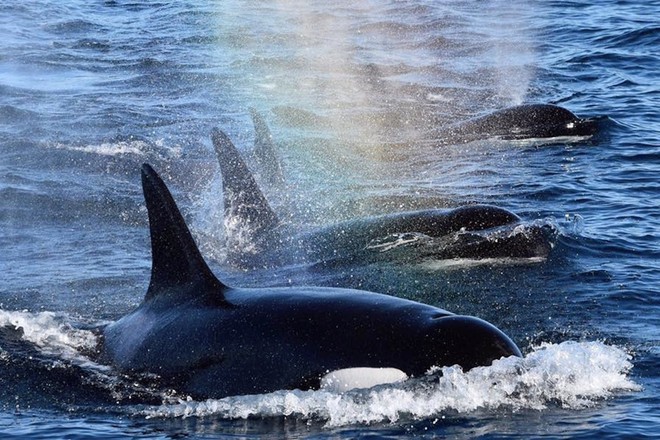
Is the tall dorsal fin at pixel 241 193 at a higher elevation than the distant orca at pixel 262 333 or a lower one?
lower

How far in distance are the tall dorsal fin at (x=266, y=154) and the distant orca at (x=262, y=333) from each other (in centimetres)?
788

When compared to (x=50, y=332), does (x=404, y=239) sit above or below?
below

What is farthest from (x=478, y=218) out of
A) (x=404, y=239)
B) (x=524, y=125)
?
(x=524, y=125)

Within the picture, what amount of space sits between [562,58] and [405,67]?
392cm

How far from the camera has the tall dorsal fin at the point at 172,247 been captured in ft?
28.9

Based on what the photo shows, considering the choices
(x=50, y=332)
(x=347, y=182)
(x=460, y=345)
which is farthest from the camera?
(x=347, y=182)

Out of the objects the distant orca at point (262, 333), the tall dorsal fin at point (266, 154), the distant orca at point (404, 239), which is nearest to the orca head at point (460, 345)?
the distant orca at point (262, 333)

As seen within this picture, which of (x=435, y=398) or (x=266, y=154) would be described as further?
(x=266, y=154)

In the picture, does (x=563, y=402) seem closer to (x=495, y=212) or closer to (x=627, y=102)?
(x=495, y=212)

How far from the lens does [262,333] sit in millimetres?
8133

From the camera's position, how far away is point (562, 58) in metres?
27.8

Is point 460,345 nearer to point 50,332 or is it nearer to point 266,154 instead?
point 50,332

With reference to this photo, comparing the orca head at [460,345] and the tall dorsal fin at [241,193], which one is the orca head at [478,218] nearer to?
the tall dorsal fin at [241,193]

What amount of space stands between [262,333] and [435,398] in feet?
4.27
